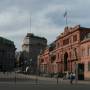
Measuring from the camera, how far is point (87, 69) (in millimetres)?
106375

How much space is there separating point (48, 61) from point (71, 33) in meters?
51.7

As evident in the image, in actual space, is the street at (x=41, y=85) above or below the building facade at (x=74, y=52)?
below

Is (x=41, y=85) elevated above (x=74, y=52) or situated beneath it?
situated beneath

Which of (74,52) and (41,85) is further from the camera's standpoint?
(74,52)

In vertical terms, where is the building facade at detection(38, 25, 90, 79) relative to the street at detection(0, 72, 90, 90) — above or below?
above

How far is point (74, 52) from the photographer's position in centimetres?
12269

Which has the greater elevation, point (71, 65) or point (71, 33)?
point (71, 33)

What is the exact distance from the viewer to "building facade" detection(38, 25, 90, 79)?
10806cm

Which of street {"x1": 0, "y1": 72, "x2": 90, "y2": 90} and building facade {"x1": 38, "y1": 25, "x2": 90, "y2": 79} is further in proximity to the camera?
building facade {"x1": 38, "y1": 25, "x2": 90, "y2": 79}

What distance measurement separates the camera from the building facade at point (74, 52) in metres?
108

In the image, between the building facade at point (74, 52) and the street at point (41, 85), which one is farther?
the building facade at point (74, 52)

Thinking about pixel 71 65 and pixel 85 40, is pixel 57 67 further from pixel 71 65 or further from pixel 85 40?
pixel 85 40

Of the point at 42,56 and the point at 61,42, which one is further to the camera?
the point at 42,56

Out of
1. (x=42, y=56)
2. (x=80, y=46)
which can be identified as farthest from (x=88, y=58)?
(x=42, y=56)
